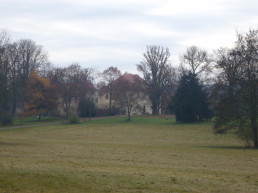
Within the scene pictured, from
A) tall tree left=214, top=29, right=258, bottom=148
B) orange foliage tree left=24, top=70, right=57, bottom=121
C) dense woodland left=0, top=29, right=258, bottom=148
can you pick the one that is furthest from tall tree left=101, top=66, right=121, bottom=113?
tall tree left=214, top=29, right=258, bottom=148

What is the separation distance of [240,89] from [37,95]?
58.7 meters

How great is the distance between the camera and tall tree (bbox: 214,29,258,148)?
37875 millimetres

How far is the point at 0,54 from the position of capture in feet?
131

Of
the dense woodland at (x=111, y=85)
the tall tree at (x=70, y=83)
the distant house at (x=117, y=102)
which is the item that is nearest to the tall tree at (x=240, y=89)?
the dense woodland at (x=111, y=85)

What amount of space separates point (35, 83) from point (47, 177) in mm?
78262

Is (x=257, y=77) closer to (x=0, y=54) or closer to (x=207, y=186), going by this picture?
(x=0, y=54)

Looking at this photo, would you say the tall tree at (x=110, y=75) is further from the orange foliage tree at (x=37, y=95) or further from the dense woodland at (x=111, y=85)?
the orange foliage tree at (x=37, y=95)

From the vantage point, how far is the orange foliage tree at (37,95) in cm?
8806

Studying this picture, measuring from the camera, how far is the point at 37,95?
289ft

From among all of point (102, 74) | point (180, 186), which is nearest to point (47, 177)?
point (180, 186)

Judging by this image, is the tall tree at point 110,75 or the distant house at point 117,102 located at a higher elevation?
the tall tree at point 110,75

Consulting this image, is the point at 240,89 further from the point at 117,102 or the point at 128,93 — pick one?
the point at 117,102

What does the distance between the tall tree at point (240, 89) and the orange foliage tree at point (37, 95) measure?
5711 centimetres

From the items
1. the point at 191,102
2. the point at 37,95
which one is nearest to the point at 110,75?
the point at 37,95
